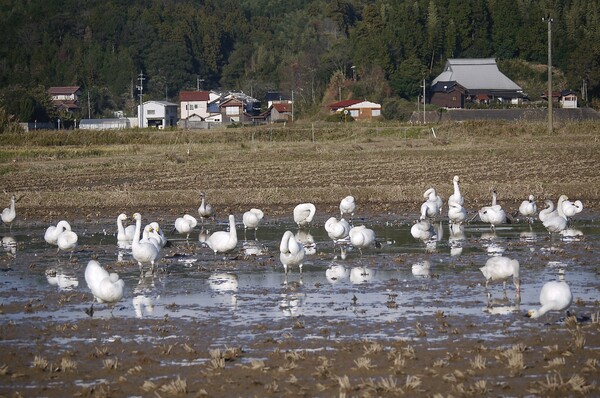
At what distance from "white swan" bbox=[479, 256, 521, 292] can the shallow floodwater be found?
0.81 feet

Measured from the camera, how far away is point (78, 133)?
54.7m

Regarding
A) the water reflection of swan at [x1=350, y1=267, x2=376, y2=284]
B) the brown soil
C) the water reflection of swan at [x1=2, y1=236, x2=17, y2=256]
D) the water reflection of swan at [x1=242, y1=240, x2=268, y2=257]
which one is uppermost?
the water reflection of swan at [x1=2, y1=236, x2=17, y2=256]

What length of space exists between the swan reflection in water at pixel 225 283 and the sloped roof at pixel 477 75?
70705 millimetres

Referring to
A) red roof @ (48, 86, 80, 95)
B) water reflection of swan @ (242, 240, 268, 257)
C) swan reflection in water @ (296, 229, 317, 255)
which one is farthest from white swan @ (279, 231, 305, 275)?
red roof @ (48, 86, 80, 95)

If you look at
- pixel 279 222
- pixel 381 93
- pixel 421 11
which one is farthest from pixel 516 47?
pixel 279 222

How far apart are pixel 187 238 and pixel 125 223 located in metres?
3.48

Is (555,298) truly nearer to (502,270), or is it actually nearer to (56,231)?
(502,270)

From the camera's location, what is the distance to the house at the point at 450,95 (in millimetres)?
80312

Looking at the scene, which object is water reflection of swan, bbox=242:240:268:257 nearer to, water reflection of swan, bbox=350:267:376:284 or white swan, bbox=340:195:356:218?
water reflection of swan, bbox=350:267:376:284

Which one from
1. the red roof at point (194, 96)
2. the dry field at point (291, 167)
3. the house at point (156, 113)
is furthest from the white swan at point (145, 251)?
the red roof at point (194, 96)

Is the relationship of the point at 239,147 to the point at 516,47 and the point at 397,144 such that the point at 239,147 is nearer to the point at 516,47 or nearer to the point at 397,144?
the point at 397,144

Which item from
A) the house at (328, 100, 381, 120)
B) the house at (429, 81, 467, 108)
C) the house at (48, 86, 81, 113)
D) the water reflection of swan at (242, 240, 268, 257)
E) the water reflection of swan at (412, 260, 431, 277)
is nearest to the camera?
the water reflection of swan at (412, 260, 431, 277)

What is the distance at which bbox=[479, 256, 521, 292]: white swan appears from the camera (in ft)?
41.1

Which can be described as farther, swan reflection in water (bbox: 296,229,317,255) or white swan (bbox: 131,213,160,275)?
swan reflection in water (bbox: 296,229,317,255)
